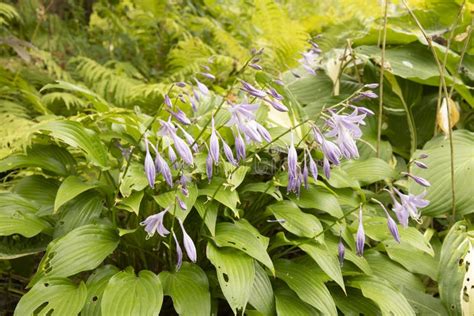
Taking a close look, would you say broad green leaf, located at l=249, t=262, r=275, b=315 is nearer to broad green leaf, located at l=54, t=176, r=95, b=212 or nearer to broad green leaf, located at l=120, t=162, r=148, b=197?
broad green leaf, located at l=120, t=162, r=148, b=197

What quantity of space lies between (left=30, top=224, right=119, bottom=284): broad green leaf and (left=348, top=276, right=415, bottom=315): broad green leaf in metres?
0.95

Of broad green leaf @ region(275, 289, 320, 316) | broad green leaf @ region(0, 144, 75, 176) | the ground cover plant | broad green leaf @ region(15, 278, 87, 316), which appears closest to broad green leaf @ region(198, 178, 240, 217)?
the ground cover plant

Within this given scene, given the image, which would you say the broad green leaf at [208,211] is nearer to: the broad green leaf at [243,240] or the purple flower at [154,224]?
the broad green leaf at [243,240]

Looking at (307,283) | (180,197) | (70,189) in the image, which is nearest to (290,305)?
(307,283)

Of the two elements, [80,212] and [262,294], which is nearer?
[262,294]

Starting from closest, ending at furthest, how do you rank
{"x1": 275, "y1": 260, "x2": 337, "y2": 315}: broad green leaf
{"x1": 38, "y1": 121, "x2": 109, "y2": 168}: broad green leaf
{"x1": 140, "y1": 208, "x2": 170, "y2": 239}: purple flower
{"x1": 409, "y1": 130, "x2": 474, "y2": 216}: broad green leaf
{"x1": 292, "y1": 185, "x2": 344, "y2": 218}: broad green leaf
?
{"x1": 140, "y1": 208, "x2": 170, "y2": 239}: purple flower
{"x1": 275, "y1": 260, "x2": 337, "y2": 315}: broad green leaf
{"x1": 38, "y1": 121, "x2": 109, "y2": 168}: broad green leaf
{"x1": 292, "y1": 185, "x2": 344, "y2": 218}: broad green leaf
{"x1": 409, "y1": 130, "x2": 474, "y2": 216}: broad green leaf

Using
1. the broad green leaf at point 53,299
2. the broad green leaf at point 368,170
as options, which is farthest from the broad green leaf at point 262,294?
the broad green leaf at point 368,170

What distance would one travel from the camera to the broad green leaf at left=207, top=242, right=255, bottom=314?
1533 mm

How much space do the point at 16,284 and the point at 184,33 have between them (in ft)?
9.59

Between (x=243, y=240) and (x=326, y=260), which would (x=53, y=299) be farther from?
(x=326, y=260)

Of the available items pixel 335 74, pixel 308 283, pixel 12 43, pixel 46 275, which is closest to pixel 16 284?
pixel 46 275

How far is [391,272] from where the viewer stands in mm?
1967

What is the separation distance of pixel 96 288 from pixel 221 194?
1.80ft

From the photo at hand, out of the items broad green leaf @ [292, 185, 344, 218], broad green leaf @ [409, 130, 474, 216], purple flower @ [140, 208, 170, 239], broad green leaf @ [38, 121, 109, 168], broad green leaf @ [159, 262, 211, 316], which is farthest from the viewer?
broad green leaf @ [409, 130, 474, 216]
